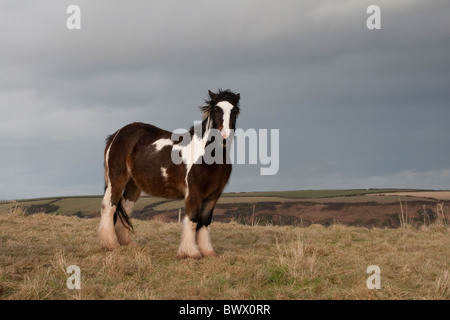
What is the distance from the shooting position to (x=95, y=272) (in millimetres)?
7340

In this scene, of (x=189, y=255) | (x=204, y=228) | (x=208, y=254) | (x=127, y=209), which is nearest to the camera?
(x=189, y=255)

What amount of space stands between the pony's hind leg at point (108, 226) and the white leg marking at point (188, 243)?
1.83 m

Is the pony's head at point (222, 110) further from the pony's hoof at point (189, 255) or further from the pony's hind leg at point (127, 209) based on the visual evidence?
the pony's hind leg at point (127, 209)

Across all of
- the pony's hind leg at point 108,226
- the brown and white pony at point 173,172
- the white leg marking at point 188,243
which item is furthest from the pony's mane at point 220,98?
the pony's hind leg at point 108,226

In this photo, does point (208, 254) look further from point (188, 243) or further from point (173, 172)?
point (173, 172)

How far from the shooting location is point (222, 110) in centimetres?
770

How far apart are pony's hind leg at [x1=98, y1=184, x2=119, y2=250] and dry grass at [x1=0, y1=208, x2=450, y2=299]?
26cm

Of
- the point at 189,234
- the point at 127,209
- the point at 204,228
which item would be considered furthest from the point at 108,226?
the point at 204,228

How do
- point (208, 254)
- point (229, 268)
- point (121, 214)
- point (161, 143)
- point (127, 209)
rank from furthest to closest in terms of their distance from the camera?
point (127, 209) → point (121, 214) → point (161, 143) → point (208, 254) → point (229, 268)

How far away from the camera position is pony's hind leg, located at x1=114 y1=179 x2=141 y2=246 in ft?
31.8

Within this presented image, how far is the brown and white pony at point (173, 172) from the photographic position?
26.6 ft

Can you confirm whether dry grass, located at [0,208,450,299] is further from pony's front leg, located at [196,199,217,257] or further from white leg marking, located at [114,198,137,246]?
white leg marking, located at [114,198,137,246]

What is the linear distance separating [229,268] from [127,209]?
11.8ft
